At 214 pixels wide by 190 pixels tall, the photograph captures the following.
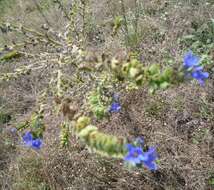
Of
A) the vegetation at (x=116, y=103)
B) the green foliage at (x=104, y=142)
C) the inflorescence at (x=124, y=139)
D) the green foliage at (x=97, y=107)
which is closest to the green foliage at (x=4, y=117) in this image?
the vegetation at (x=116, y=103)

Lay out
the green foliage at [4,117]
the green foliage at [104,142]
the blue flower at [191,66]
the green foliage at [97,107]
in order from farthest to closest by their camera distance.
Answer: the green foliage at [4,117]
the green foliage at [97,107]
the blue flower at [191,66]
the green foliage at [104,142]

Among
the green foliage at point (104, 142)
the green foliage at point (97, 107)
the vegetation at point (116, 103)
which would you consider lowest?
the vegetation at point (116, 103)

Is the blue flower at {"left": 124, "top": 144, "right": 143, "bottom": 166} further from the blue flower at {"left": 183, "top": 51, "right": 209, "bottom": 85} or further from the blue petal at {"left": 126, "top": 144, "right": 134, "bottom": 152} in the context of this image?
the blue flower at {"left": 183, "top": 51, "right": 209, "bottom": 85}

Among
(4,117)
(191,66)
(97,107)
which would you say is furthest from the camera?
(4,117)

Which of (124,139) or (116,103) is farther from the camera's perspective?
(116,103)

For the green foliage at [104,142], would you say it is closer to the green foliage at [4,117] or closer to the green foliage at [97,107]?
the green foliage at [97,107]

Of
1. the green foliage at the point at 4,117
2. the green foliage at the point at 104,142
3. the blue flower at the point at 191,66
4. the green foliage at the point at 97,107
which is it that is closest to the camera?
the green foliage at the point at 104,142

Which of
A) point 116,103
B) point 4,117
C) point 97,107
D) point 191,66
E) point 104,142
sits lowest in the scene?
point 4,117

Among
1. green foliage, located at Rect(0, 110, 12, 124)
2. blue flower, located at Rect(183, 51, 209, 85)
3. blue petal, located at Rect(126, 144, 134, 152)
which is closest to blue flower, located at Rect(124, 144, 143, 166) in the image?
blue petal, located at Rect(126, 144, 134, 152)

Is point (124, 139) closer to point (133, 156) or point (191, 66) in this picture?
point (133, 156)

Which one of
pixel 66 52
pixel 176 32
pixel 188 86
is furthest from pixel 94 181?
pixel 176 32

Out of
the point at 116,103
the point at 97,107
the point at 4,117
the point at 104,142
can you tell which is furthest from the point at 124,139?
the point at 4,117

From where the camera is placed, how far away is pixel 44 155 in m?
3.03

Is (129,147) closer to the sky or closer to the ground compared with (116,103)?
closer to the sky
